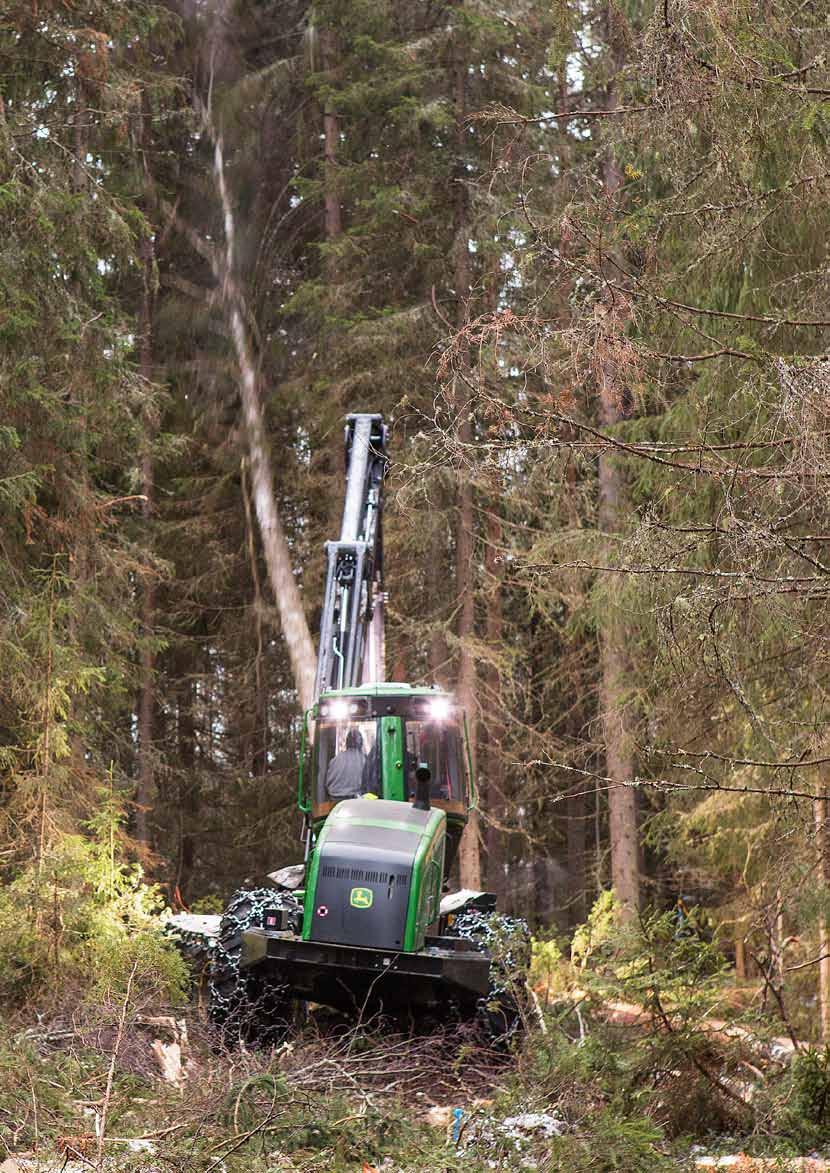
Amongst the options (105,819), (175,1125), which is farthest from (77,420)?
(175,1125)

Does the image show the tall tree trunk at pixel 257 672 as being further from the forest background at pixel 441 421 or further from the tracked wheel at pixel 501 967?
the tracked wheel at pixel 501 967

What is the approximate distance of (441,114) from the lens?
1852 cm

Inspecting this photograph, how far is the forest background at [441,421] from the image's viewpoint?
6.09m

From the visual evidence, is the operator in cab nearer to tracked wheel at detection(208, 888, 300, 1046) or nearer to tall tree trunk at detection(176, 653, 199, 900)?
tracked wheel at detection(208, 888, 300, 1046)

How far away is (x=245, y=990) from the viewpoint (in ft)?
32.7

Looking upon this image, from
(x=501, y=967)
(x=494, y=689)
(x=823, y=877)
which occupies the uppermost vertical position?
(x=494, y=689)

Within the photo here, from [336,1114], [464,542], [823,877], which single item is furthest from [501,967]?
[464,542]

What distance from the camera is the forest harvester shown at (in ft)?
A: 29.4

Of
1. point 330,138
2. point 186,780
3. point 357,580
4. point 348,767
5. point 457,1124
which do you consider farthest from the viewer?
point 186,780

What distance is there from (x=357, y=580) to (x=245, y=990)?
3686 mm

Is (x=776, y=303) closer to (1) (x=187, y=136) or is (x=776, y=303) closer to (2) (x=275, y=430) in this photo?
(2) (x=275, y=430)

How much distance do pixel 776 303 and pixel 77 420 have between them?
8509 mm

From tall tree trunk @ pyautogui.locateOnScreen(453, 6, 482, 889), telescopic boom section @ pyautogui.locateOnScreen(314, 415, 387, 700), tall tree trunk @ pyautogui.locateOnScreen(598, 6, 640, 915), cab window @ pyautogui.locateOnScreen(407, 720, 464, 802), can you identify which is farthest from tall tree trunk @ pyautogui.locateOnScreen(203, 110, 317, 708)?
cab window @ pyautogui.locateOnScreen(407, 720, 464, 802)

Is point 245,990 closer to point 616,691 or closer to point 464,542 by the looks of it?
point 616,691
